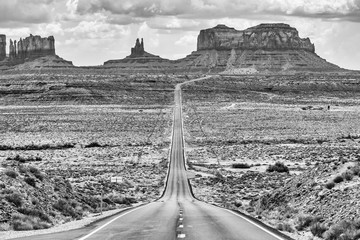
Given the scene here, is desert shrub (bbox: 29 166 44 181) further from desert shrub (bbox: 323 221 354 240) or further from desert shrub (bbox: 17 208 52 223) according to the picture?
desert shrub (bbox: 323 221 354 240)

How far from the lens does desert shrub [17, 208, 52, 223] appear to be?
2056cm

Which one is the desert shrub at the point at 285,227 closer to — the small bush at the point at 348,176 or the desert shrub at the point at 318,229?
the desert shrub at the point at 318,229

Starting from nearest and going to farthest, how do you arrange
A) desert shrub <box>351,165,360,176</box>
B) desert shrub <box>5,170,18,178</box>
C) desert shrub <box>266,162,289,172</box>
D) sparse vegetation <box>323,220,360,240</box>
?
1. sparse vegetation <box>323,220,360,240</box>
2. desert shrub <box>351,165,360,176</box>
3. desert shrub <box>5,170,18,178</box>
4. desert shrub <box>266,162,289,172</box>

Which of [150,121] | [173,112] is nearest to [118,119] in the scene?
[150,121]

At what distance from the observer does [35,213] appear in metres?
20.8

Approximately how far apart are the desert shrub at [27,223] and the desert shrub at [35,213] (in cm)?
32

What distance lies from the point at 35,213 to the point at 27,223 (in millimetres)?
1600

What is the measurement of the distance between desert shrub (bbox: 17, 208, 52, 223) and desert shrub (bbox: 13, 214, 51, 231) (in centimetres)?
32

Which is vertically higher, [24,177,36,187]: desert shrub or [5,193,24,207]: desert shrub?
[24,177,36,187]: desert shrub

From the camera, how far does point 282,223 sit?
20.3m

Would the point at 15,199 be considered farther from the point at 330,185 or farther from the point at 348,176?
the point at 348,176

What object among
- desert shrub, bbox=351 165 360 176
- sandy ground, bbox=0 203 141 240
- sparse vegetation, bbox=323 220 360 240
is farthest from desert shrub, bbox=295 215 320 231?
sandy ground, bbox=0 203 141 240

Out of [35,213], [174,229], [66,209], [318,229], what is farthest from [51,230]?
[318,229]

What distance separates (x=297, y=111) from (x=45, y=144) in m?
79.4
